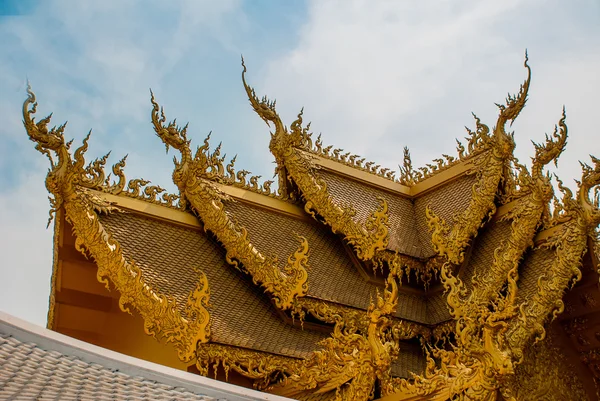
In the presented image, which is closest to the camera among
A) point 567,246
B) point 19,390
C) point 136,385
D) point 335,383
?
point 19,390

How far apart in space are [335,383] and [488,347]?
114 cm

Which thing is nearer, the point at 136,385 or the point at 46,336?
the point at 136,385

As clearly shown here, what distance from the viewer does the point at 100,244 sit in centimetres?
679

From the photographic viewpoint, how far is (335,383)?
5.90m

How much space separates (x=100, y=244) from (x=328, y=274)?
2.27m

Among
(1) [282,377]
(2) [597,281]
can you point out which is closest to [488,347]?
(1) [282,377]

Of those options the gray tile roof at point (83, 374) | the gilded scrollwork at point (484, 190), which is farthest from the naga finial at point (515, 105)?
the gray tile roof at point (83, 374)

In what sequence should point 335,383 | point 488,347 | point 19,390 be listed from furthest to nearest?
point 335,383
point 488,347
point 19,390

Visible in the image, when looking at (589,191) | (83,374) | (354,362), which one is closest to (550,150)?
(589,191)

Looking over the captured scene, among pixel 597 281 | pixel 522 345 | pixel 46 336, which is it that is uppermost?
pixel 597 281

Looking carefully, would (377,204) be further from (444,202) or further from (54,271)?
(54,271)

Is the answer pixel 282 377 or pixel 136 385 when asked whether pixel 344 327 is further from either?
pixel 136 385

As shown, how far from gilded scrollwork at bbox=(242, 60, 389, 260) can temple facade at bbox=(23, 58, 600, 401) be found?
21mm

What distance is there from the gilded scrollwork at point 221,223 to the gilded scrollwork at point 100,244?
2.13 feet
